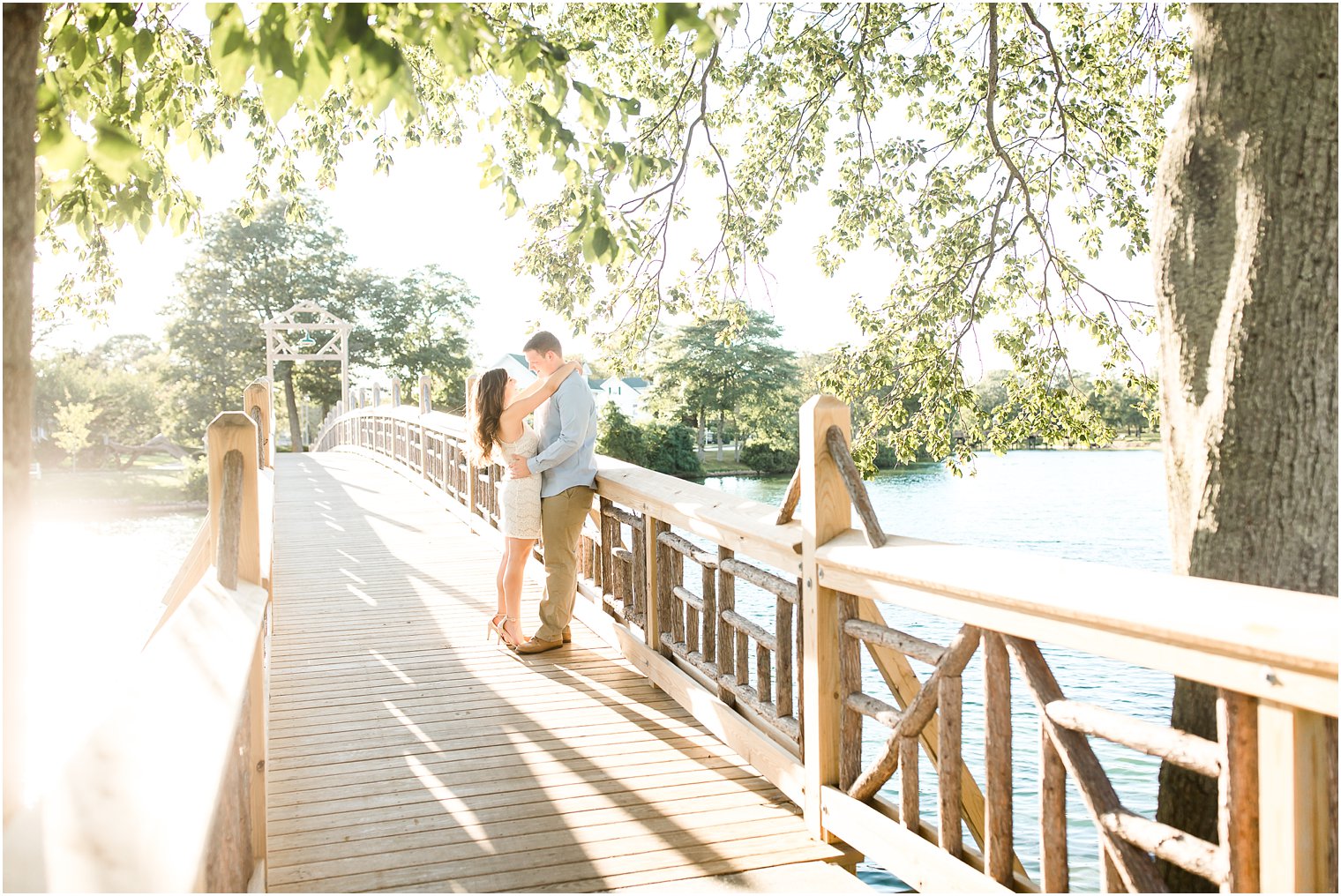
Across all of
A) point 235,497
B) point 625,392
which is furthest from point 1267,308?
point 625,392

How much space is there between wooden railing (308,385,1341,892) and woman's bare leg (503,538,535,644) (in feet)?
2.45

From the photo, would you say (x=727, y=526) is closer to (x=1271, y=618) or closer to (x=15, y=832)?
(x=1271, y=618)

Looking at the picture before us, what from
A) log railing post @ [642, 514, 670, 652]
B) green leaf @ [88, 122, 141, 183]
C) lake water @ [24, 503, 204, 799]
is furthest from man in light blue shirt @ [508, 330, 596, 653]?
lake water @ [24, 503, 204, 799]

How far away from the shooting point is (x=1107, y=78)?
8.84 m

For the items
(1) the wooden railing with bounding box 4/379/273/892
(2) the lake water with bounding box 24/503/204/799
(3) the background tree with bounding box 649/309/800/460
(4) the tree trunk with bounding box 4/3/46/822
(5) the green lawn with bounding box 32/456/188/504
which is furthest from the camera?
(3) the background tree with bounding box 649/309/800/460

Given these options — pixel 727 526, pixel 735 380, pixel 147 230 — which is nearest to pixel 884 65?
pixel 727 526

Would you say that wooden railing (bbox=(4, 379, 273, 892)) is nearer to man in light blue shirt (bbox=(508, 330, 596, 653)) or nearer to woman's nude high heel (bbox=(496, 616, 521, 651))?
man in light blue shirt (bbox=(508, 330, 596, 653))

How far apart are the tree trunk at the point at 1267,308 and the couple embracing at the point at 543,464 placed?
326 centimetres

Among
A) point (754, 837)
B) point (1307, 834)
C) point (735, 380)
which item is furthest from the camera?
point (735, 380)

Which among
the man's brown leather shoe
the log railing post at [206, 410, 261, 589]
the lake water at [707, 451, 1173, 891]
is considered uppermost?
the log railing post at [206, 410, 261, 589]

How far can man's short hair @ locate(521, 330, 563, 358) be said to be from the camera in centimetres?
535

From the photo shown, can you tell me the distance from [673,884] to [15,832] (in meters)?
2.21

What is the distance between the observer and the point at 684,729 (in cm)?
448

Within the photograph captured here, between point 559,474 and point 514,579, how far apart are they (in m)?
0.70
